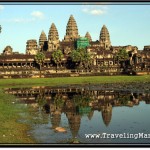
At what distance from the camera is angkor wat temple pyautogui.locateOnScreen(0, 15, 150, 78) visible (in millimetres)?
59375

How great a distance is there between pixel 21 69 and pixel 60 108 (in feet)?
118

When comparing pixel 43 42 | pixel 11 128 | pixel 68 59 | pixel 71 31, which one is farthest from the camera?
pixel 43 42

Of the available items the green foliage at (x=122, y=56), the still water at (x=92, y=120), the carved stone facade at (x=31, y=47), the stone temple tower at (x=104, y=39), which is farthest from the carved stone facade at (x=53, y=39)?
the still water at (x=92, y=120)

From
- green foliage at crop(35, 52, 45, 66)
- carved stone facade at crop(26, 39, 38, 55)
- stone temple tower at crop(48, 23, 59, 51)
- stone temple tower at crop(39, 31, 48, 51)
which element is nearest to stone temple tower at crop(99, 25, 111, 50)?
stone temple tower at crop(48, 23, 59, 51)

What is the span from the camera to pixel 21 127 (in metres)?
17.4

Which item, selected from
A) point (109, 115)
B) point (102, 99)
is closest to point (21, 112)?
point (109, 115)

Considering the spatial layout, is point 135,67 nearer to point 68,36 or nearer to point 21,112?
point 68,36

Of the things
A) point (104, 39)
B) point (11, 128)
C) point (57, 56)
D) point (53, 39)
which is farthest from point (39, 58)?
point (11, 128)

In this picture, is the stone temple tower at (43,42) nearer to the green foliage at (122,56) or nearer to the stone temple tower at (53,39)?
the stone temple tower at (53,39)

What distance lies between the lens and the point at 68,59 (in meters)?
68.1

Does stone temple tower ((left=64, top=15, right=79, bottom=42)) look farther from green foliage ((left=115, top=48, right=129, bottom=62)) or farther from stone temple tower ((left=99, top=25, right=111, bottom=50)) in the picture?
green foliage ((left=115, top=48, right=129, bottom=62))

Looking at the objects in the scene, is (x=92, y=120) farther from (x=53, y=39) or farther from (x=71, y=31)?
(x=71, y=31)

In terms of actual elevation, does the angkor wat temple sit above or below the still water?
above

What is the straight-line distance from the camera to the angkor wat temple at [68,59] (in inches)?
2338
